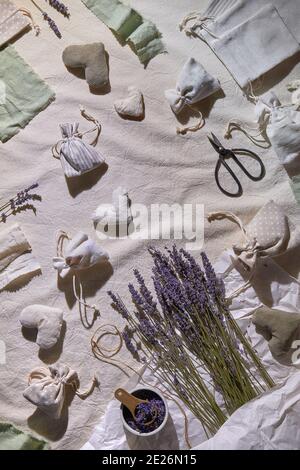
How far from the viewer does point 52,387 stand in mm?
1232

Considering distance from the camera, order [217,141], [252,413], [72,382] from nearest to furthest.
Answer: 1. [252,413]
2. [72,382]
3. [217,141]

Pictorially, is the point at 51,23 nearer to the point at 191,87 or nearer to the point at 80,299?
the point at 191,87

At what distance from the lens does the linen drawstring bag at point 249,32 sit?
1394mm

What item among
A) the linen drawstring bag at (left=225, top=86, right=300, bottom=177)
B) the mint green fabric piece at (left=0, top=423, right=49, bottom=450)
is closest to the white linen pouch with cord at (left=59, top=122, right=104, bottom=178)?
the linen drawstring bag at (left=225, top=86, right=300, bottom=177)

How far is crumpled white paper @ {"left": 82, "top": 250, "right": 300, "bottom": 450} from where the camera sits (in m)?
1.13

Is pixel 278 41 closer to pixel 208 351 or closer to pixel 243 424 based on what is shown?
pixel 208 351

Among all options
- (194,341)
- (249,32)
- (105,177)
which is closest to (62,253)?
(105,177)

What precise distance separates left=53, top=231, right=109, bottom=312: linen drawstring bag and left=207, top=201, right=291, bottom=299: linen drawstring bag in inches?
11.1

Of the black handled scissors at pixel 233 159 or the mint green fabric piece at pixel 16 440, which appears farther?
the black handled scissors at pixel 233 159

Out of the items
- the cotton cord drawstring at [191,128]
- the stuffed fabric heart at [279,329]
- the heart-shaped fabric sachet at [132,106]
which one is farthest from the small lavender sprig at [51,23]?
the stuffed fabric heart at [279,329]

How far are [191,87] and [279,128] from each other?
0.22 m

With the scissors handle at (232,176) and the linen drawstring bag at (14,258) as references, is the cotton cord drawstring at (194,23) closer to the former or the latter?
the scissors handle at (232,176)

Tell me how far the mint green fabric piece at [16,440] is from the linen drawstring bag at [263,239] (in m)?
0.51

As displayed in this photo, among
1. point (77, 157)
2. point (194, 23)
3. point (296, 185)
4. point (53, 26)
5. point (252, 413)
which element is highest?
point (53, 26)
